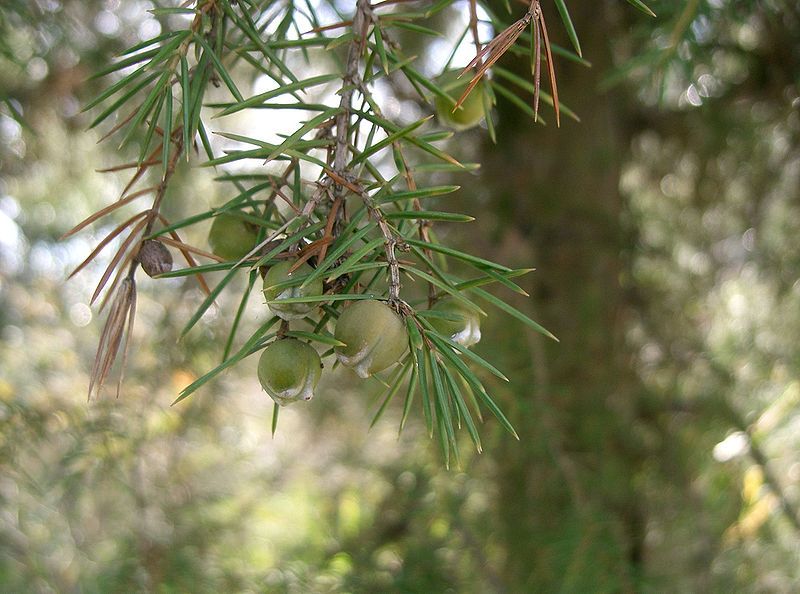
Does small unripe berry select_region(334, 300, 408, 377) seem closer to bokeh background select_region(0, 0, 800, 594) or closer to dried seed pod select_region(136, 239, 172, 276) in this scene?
dried seed pod select_region(136, 239, 172, 276)

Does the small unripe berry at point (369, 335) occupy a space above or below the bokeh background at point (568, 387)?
below

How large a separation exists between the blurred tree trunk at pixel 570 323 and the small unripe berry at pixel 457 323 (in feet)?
1.12

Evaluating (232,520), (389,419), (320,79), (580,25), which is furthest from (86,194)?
(320,79)

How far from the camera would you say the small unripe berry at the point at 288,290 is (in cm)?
32

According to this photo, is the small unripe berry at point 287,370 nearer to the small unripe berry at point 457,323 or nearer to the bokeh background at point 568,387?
the small unripe berry at point 457,323

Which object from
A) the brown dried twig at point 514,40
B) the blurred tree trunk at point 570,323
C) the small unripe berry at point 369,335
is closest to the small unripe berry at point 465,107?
the brown dried twig at point 514,40

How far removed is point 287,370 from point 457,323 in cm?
9

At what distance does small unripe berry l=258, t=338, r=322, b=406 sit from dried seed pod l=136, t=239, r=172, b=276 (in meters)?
0.07

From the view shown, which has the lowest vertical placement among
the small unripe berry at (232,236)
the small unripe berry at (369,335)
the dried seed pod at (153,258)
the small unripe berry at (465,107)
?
the small unripe berry at (369,335)

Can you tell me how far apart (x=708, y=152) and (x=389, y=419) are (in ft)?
2.16

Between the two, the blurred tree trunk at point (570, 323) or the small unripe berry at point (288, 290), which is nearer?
the small unripe berry at point (288, 290)

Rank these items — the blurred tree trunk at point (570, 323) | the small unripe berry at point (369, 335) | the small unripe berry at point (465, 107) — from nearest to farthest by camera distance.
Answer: the small unripe berry at point (369, 335)
the small unripe berry at point (465, 107)
the blurred tree trunk at point (570, 323)

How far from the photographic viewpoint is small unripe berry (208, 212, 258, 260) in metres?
0.39

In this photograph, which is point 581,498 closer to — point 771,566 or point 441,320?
point 771,566
